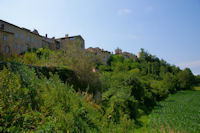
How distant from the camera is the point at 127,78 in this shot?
1867 cm

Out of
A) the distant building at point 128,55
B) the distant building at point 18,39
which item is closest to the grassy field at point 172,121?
the distant building at point 18,39

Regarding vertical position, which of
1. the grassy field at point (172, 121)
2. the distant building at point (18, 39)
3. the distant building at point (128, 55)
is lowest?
the grassy field at point (172, 121)

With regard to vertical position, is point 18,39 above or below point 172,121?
above

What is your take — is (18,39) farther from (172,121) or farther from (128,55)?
(128,55)

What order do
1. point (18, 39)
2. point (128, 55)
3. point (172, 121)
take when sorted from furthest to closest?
point (128, 55) → point (18, 39) → point (172, 121)

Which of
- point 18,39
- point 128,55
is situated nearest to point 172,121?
point 18,39

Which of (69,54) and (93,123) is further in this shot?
(69,54)

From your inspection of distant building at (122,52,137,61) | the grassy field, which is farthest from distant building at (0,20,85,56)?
distant building at (122,52,137,61)

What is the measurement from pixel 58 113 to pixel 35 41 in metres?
36.2

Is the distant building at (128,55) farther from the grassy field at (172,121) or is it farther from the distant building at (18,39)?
the grassy field at (172,121)

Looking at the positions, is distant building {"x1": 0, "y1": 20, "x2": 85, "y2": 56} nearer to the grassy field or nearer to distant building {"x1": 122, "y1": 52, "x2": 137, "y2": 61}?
the grassy field

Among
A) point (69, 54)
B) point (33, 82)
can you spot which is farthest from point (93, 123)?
point (69, 54)

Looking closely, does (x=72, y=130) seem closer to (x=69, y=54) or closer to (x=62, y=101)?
(x=62, y=101)

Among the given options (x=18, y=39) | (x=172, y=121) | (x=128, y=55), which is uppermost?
(x=128, y=55)
